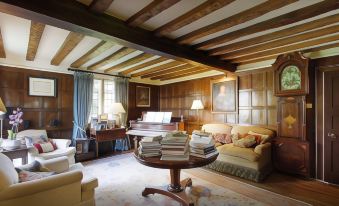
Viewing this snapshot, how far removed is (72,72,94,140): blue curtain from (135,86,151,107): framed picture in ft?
5.49

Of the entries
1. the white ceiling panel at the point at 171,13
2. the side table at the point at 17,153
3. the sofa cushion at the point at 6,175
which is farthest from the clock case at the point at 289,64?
the side table at the point at 17,153

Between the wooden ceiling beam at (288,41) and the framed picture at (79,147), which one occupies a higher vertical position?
the wooden ceiling beam at (288,41)

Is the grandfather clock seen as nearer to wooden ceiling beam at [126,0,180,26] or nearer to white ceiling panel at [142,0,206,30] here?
white ceiling panel at [142,0,206,30]

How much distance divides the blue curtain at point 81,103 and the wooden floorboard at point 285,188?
305 centimetres

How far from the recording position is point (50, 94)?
457 cm

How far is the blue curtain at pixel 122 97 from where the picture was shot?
5.62 meters

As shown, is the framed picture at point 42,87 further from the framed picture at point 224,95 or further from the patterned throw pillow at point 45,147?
the framed picture at point 224,95

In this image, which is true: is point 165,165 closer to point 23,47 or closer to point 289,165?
point 289,165

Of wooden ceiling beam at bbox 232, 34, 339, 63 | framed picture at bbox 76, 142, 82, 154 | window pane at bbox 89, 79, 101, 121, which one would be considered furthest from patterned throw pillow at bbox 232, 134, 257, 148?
window pane at bbox 89, 79, 101, 121

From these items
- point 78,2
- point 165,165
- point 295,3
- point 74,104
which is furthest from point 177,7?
point 74,104

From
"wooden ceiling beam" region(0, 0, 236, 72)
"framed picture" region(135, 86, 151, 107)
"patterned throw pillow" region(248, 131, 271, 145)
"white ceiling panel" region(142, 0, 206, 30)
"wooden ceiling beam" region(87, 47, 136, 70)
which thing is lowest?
"patterned throw pillow" region(248, 131, 271, 145)

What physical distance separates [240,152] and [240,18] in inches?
93.8

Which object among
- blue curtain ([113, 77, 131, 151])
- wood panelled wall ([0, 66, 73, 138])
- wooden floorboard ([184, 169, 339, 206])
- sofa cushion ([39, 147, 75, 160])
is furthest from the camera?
blue curtain ([113, 77, 131, 151])

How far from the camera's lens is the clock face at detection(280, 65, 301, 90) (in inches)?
136
